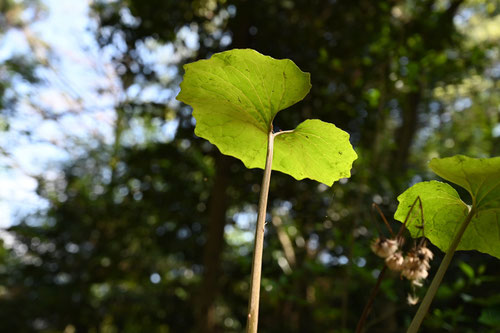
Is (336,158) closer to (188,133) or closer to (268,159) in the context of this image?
(268,159)

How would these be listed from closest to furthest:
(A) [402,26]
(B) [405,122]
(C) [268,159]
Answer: (C) [268,159] < (A) [402,26] < (B) [405,122]

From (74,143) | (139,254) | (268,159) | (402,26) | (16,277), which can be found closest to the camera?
(268,159)

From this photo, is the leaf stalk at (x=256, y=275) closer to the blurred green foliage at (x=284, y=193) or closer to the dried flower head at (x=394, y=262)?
the dried flower head at (x=394, y=262)

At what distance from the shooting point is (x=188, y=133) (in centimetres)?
267

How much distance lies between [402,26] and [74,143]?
16.1ft

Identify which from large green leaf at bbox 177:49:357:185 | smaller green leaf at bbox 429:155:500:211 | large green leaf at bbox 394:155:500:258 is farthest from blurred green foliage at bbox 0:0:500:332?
smaller green leaf at bbox 429:155:500:211

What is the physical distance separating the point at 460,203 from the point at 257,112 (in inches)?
12.8

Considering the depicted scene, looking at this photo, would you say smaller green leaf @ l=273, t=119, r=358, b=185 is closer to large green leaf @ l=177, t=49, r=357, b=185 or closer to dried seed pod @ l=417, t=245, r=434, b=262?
large green leaf @ l=177, t=49, r=357, b=185

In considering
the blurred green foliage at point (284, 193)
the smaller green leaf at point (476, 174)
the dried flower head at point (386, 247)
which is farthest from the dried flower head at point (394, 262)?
the blurred green foliage at point (284, 193)

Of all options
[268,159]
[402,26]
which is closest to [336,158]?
[268,159]

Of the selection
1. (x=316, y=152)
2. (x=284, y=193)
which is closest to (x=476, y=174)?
(x=316, y=152)

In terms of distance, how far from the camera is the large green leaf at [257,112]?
56 centimetres

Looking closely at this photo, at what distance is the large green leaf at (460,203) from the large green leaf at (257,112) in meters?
0.12

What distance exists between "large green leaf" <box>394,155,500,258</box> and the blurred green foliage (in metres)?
0.62
